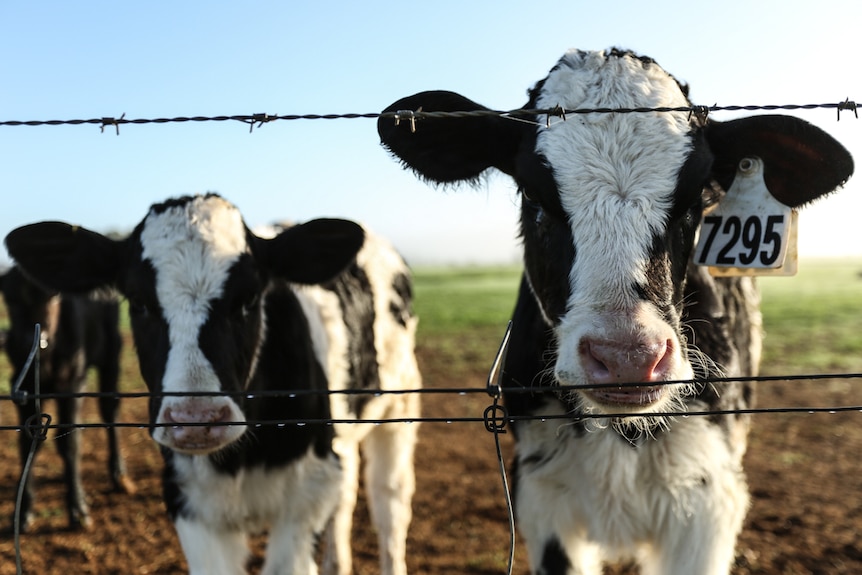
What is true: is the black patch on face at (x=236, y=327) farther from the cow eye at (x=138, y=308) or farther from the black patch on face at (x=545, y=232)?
the black patch on face at (x=545, y=232)

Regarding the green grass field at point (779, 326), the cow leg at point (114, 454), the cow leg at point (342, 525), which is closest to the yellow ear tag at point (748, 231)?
the cow leg at point (342, 525)

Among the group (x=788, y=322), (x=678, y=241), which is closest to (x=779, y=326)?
(x=788, y=322)

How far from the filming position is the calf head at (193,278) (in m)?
2.64

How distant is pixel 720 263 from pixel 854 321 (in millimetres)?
19260

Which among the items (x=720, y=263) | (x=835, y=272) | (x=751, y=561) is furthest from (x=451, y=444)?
(x=835, y=272)

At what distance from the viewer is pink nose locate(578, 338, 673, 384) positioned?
1.94 m

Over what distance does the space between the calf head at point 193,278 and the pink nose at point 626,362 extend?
132cm

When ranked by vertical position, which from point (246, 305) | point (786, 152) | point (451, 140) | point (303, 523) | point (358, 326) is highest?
point (451, 140)

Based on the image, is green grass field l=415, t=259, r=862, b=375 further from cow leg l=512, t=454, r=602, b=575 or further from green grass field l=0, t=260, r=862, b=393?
cow leg l=512, t=454, r=602, b=575

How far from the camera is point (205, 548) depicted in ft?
10.5

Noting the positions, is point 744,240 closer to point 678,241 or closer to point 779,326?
point 678,241

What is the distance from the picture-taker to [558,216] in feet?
7.89

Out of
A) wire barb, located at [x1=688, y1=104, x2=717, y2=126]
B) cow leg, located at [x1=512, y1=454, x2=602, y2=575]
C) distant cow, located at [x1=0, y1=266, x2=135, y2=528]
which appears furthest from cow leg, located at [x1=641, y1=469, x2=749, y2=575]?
distant cow, located at [x1=0, y1=266, x2=135, y2=528]

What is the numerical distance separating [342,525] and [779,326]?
17.4 meters
